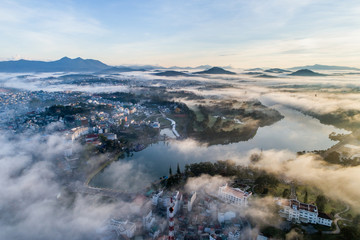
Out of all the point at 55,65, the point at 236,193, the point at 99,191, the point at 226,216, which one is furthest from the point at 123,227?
the point at 55,65

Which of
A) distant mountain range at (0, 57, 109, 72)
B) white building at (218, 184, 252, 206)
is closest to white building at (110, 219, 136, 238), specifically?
white building at (218, 184, 252, 206)

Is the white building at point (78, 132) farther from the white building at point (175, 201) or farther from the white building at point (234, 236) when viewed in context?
the white building at point (234, 236)

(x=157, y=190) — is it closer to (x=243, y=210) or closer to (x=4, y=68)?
(x=243, y=210)

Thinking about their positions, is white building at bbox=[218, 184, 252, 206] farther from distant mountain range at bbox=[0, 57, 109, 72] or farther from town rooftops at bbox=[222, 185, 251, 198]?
distant mountain range at bbox=[0, 57, 109, 72]

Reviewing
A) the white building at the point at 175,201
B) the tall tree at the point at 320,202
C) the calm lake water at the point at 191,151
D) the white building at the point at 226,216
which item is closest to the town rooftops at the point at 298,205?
the tall tree at the point at 320,202

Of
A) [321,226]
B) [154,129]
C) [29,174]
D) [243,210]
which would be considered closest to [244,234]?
[243,210]

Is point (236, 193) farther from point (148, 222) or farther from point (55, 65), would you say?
point (55, 65)

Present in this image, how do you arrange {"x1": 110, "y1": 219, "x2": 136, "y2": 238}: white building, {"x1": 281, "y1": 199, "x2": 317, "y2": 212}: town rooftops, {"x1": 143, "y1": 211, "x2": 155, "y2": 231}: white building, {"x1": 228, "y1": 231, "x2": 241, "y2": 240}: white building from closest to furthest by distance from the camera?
1. {"x1": 228, "y1": 231, "x2": 241, "y2": 240}: white building
2. {"x1": 110, "y1": 219, "x2": 136, "y2": 238}: white building
3. {"x1": 143, "y1": 211, "x2": 155, "y2": 231}: white building
4. {"x1": 281, "y1": 199, "x2": 317, "y2": 212}: town rooftops
